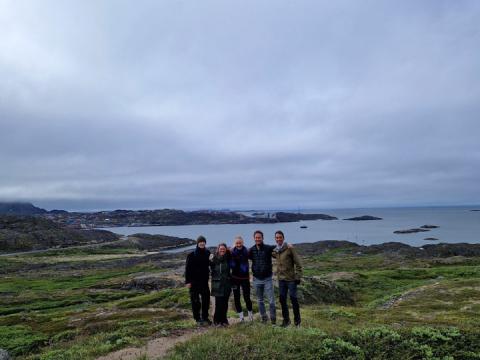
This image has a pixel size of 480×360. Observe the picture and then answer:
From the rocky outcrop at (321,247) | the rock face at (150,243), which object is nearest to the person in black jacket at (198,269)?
the rocky outcrop at (321,247)

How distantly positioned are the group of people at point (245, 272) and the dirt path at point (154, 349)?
1672 mm

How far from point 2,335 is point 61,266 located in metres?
80.8

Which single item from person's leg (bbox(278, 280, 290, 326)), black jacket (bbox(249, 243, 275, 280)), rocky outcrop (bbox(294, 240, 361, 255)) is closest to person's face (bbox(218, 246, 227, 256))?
black jacket (bbox(249, 243, 275, 280))

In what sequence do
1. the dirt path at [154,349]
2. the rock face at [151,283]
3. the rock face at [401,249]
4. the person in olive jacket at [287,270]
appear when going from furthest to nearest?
the rock face at [401,249], the rock face at [151,283], the person in olive jacket at [287,270], the dirt path at [154,349]

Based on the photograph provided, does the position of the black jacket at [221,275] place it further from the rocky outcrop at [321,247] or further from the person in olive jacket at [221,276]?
the rocky outcrop at [321,247]

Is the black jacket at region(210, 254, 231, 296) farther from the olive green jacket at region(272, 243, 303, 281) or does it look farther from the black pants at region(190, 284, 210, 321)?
the olive green jacket at region(272, 243, 303, 281)

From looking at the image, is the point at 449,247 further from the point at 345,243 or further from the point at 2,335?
the point at 2,335

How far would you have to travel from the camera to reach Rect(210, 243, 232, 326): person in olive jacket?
49.6 feet

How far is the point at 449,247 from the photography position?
103688 mm

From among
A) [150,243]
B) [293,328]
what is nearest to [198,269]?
[293,328]

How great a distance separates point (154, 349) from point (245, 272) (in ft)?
14.7

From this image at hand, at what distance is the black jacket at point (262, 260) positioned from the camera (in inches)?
591

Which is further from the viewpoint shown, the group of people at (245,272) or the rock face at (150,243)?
the rock face at (150,243)

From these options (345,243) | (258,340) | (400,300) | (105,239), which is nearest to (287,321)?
(258,340)
